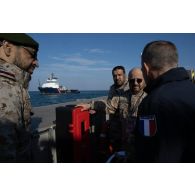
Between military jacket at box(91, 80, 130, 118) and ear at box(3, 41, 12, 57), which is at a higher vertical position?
ear at box(3, 41, 12, 57)

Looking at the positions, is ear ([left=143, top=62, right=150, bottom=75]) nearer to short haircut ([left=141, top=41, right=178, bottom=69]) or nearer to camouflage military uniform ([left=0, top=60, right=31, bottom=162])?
short haircut ([left=141, top=41, right=178, bottom=69])

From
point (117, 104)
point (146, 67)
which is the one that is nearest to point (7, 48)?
point (146, 67)

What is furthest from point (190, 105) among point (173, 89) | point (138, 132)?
point (138, 132)

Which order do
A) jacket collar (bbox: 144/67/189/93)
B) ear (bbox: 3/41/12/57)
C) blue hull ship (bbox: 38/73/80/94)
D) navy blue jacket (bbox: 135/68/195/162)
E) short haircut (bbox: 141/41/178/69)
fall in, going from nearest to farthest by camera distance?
1. navy blue jacket (bbox: 135/68/195/162)
2. jacket collar (bbox: 144/67/189/93)
3. short haircut (bbox: 141/41/178/69)
4. ear (bbox: 3/41/12/57)
5. blue hull ship (bbox: 38/73/80/94)

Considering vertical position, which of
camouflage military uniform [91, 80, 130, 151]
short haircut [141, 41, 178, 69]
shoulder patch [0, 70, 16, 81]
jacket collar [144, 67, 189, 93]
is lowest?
camouflage military uniform [91, 80, 130, 151]

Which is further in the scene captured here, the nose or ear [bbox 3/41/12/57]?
the nose

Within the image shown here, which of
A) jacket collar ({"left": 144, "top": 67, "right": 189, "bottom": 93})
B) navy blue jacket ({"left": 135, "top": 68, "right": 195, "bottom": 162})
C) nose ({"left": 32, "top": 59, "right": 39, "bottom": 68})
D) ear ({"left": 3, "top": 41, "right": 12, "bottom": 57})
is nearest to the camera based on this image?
navy blue jacket ({"left": 135, "top": 68, "right": 195, "bottom": 162})

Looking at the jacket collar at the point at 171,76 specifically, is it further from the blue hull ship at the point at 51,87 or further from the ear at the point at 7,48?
the blue hull ship at the point at 51,87

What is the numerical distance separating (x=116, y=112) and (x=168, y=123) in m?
2.62

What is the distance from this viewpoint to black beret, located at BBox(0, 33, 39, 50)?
1750 mm

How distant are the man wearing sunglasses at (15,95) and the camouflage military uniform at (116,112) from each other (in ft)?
5.93

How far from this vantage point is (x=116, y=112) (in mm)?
3926

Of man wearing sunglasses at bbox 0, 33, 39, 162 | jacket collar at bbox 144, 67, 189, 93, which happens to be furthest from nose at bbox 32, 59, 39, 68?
jacket collar at bbox 144, 67, 189, 93

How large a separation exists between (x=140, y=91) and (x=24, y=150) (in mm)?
2075
